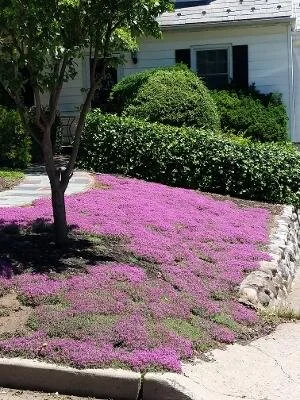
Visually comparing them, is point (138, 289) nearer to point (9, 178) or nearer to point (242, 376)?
point (242, 376)

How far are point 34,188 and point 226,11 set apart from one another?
8736 mm

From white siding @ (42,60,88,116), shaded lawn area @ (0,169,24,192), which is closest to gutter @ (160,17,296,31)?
white siding @ (42,60,88,116)

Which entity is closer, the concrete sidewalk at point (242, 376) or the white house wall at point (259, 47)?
the concrete sidewalk at point (242, 376)

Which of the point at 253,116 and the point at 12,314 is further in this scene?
the point at 253,116

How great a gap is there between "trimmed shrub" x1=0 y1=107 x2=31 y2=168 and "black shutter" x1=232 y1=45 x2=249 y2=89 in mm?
6163

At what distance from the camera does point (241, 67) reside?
18000mm

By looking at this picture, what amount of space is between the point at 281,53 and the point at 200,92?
3475 millimetres

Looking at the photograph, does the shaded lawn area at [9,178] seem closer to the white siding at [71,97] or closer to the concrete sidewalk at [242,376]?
the white siding at [71,97]

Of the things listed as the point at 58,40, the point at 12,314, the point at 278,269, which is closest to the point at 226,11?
the point at 278,269

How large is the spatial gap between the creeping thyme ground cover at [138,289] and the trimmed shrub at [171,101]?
4.78 metres

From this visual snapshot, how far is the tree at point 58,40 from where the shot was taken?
639 centimetres

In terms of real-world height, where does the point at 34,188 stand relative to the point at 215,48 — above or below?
below

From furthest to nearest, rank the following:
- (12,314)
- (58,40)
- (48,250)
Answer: (48,250), (58,40), (12,314)

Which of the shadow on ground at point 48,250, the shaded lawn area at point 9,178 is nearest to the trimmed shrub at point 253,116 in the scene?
the shaded lawn area at point 9,178
